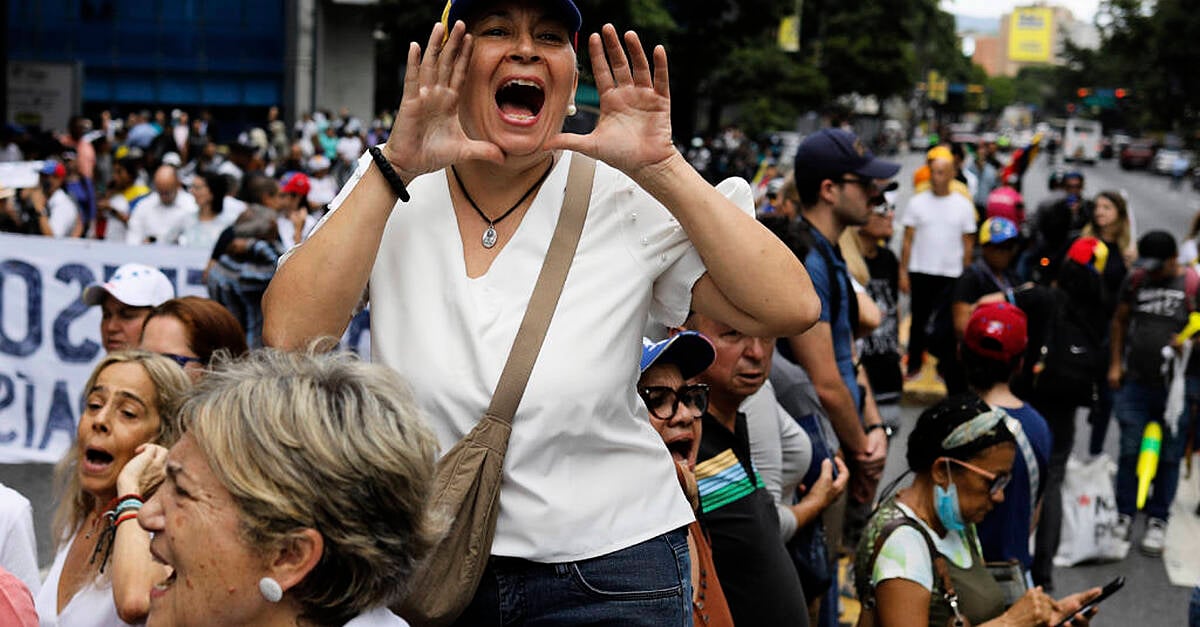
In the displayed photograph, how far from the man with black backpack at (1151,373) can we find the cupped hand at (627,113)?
6.68 metres

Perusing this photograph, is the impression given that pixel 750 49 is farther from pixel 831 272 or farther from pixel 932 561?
pixel 932 561

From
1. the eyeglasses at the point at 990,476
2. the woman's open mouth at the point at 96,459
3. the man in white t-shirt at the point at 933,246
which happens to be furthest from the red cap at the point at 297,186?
the eyeglasses at the point at 990,476

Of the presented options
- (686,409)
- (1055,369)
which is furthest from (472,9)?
(1055,369)

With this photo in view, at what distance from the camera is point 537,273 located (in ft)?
8.30

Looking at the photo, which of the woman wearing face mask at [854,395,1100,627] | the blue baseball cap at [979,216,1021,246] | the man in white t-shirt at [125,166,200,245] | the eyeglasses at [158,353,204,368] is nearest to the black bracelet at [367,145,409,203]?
the woman wearing face mask at [854,395,1100,627]

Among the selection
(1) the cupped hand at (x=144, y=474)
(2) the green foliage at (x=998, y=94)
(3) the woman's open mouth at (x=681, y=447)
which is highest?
(2) the green foliage at (x=998, y=94)

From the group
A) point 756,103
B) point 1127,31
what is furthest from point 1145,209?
point 756,103

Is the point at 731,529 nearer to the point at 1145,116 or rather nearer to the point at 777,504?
the point at 777,504

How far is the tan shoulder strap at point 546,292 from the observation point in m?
2.42

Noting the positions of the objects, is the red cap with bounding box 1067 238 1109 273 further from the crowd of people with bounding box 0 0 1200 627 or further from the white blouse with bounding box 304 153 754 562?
the white blouse with bounding box 304 153 754 562

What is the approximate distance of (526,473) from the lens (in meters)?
2.46

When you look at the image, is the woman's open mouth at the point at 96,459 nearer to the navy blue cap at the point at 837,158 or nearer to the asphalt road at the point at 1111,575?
the asphalt road at the point at 1111,575

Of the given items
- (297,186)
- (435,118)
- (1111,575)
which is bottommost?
(1111,575)

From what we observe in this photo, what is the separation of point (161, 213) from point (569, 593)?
9.36 meters
